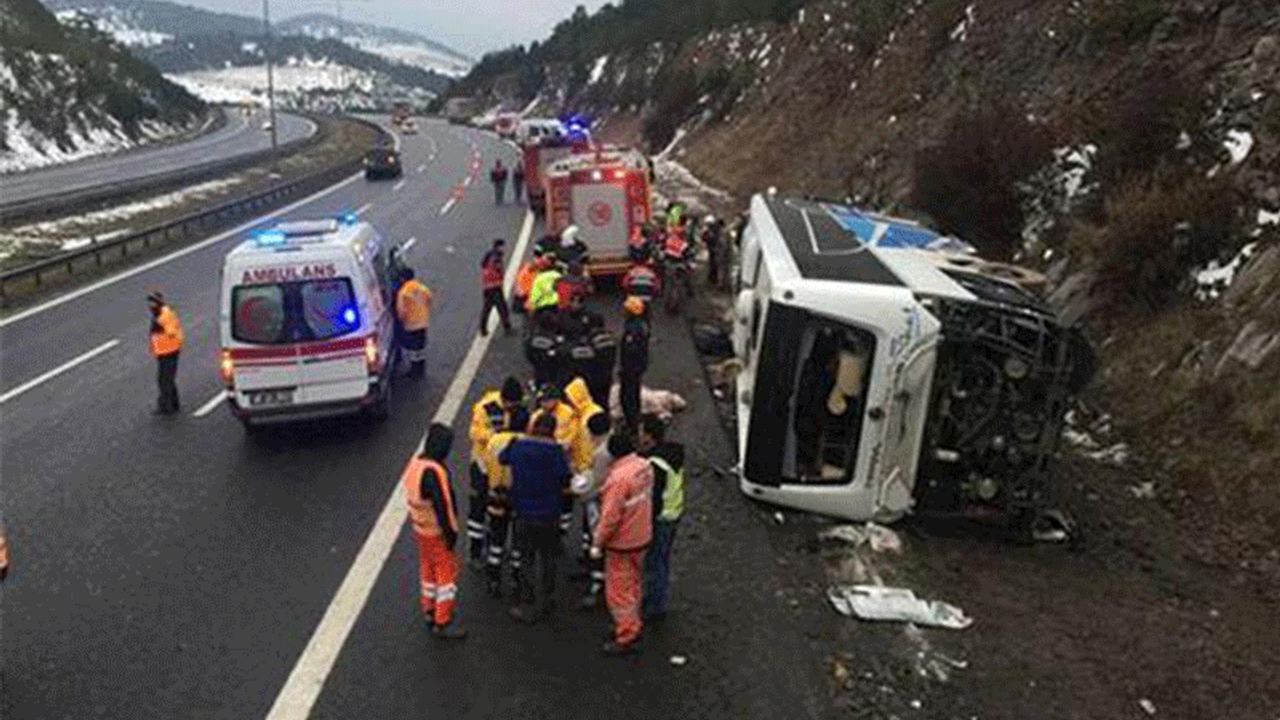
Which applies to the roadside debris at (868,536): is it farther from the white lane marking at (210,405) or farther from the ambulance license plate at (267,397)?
the white lane marking at (210,405)

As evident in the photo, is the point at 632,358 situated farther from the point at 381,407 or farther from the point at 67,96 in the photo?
the point at 67,96

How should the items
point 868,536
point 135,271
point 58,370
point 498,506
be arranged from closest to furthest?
point 498,506
point 868,536
point 58,370
point 135,271

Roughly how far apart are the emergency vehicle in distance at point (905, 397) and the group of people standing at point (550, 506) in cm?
221

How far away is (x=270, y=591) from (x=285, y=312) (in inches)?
173

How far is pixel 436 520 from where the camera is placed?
858 centimetres

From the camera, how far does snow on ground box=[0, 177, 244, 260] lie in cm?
2872

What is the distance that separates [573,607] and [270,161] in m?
50.2

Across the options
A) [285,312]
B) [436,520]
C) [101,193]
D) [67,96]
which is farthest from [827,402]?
[67,96]

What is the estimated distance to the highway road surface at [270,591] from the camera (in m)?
8.12

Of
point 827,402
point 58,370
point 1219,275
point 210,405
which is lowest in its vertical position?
point 58,370

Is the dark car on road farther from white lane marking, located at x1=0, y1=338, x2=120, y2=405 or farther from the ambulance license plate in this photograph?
the ambulance license plate

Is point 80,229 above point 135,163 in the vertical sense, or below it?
above

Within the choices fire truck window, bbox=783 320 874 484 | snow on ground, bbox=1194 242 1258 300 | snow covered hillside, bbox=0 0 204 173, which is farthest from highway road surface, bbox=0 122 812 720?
snow covered hillside, bbox=0 0 204 173

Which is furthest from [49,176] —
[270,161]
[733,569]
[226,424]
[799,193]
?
[733,569]
